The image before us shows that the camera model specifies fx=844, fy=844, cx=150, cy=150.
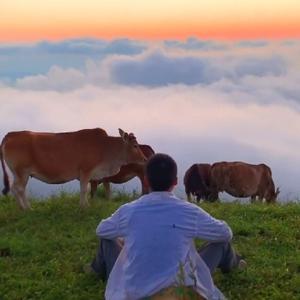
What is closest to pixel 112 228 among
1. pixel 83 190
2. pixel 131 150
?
pixel 83 190

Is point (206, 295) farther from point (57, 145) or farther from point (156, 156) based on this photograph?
point (57, 145)

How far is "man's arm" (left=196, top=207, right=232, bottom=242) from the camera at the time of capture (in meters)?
6.82

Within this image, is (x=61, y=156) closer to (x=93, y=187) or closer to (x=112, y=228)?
(x=93, y=187)

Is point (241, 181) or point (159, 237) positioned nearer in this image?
point (159, 237)

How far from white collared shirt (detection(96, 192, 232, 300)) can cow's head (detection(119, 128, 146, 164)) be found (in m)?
6.56

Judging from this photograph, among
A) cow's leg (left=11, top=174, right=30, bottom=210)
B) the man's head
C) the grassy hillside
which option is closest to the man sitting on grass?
the man's head

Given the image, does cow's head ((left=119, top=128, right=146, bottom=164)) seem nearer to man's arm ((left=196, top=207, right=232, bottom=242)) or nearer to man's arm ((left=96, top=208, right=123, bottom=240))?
man's arm ((left=96, top=208, right=123, bottom=240))

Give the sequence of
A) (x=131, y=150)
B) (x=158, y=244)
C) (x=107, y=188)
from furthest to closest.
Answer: (x=107, y=188) < (x=131, y=150) < (x=158, y=244)

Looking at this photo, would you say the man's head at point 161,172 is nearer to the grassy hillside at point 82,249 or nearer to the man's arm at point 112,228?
the man's arm at point 112,228

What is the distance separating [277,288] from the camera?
326 inches

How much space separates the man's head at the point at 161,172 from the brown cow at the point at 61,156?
5.53m

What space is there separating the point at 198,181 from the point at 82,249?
28.5 feet

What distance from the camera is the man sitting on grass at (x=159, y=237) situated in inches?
261

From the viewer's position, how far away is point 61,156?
12.7 metres
